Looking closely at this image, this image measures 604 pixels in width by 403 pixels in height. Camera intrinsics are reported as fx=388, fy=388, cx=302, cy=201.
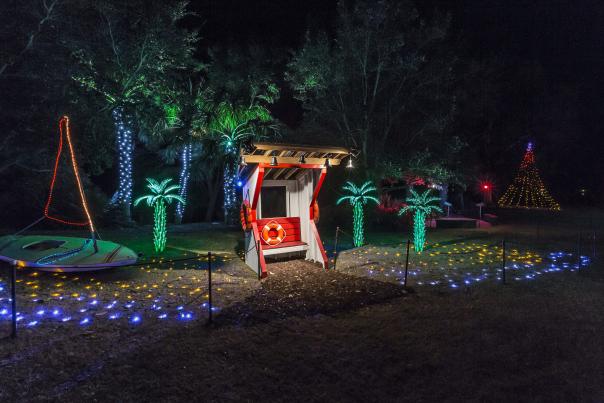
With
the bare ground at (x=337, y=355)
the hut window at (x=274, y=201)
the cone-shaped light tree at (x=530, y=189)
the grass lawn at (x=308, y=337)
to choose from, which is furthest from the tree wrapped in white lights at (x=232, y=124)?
the cone-shaped light tree at (x=530, y=189)

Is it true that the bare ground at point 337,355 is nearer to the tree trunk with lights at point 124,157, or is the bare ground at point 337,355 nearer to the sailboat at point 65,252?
the sailboat at point 65,252

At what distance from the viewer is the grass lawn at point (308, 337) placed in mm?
4230

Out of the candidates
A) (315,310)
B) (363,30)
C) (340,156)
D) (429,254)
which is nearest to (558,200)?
(363,30)

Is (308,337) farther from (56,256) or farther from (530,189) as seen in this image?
(530,189)


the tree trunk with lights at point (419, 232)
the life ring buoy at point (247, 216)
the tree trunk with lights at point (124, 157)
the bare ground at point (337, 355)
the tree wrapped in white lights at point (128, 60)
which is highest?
the tree wrapped in white lights at point (128, 60)

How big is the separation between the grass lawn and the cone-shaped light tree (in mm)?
30290

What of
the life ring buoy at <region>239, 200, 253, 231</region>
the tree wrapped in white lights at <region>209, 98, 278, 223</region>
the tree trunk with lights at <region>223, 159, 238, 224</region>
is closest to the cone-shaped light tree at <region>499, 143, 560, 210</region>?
the tree wrapped in white lights at <region>209, 98, 278, 223</region>

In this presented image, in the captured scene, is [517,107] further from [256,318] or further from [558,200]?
[256,318]

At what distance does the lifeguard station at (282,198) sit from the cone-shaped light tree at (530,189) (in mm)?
31657

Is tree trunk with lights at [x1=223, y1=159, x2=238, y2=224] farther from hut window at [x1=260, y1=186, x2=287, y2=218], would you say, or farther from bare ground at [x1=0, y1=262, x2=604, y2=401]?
bare ground at [x1=0, y1=262, x2=604, y2=401]

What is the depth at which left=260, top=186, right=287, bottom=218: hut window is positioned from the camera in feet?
39.1

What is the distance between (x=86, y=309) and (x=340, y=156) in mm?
7065

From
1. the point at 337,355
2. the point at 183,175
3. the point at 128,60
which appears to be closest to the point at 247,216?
the point at 337,355

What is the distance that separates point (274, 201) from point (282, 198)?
0.27 metres
